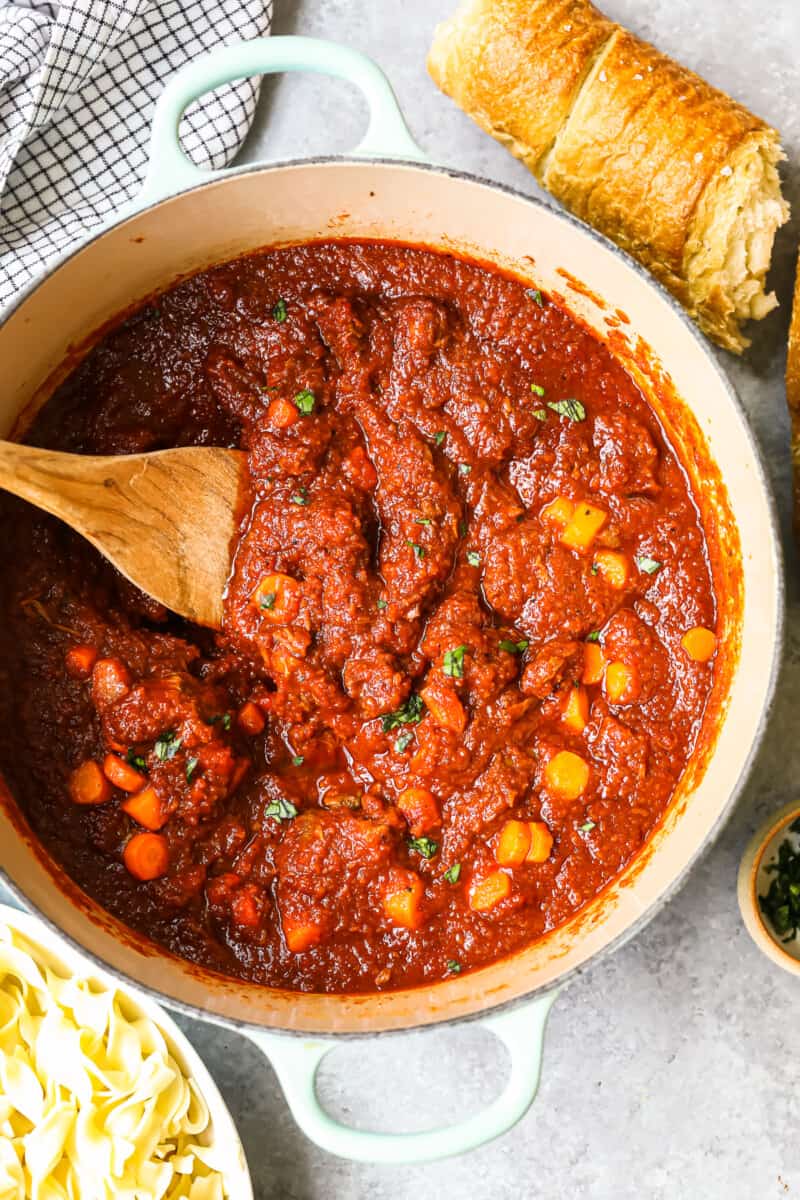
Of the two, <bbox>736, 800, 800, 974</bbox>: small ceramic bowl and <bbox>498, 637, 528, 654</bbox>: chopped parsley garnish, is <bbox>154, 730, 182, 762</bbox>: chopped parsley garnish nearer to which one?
<bbox>498, 637, 528, 654</bbox>: chopped parsley garnish

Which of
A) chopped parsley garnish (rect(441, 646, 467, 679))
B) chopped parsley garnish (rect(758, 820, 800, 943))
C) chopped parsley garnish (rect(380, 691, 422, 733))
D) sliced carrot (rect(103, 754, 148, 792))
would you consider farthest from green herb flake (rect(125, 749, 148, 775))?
chopped parsley garnish (rect(758, 820, 800, 943))

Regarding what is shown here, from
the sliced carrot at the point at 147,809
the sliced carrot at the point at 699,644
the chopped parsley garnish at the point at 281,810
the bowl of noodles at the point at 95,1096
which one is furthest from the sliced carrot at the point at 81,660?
the sliced carrot at the point at 699,644

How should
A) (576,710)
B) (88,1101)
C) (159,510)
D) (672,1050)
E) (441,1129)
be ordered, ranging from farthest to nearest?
(672,1050)
(88,1101)
(576,710)
(159,510)
(441,1129)

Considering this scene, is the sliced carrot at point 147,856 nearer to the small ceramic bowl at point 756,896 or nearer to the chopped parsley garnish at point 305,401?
the chopped parsley garnish at point 305,401

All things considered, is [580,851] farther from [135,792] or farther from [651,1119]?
[135,792]

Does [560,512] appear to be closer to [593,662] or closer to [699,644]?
[593,662]

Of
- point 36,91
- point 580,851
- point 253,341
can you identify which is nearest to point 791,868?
point 580,851

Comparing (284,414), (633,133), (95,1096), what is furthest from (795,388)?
(95,1096)
